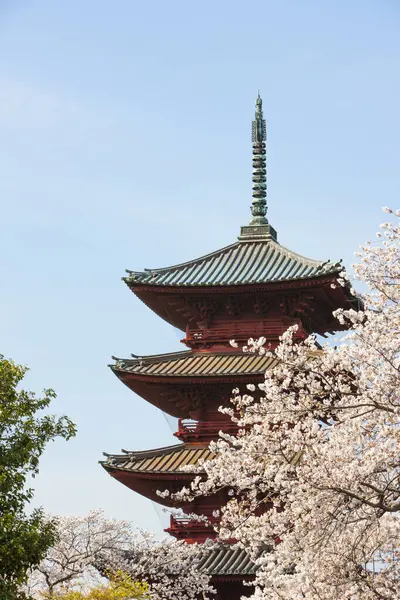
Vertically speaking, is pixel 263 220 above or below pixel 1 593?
above

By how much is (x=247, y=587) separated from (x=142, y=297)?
29.6 feet

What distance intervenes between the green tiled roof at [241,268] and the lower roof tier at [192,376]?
2002 mm

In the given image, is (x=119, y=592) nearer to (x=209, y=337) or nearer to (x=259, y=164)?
(x=209, y=337)

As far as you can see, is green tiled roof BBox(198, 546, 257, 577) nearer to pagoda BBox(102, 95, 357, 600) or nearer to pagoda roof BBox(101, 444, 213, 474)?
pagoda BBox(102, 95, 357, 600)

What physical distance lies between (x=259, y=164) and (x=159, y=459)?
10308 millimetres

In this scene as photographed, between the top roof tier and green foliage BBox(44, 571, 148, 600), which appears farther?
the top roof tier

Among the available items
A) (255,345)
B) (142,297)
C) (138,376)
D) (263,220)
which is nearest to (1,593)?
(255,345)

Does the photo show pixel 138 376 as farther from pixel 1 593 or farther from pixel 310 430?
pixel 310 430

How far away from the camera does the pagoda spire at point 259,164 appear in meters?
37.2

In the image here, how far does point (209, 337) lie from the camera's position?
112 ft

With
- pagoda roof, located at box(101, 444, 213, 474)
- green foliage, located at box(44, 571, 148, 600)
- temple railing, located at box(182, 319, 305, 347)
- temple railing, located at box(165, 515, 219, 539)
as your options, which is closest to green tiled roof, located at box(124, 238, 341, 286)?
temple railing, located at box(182, 319, 305, 347)

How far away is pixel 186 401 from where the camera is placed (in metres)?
34.0

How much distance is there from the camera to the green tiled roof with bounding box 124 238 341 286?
33.3 metres

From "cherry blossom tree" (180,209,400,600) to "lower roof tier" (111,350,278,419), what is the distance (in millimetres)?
12628
